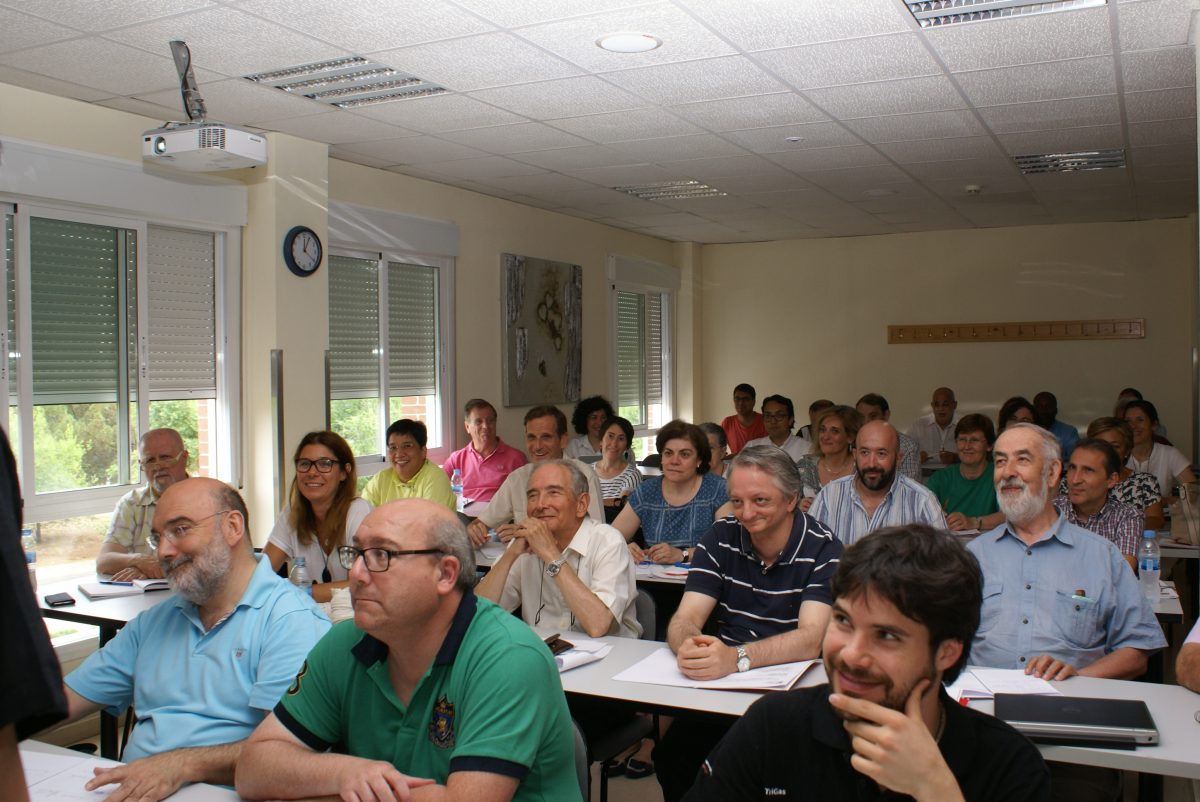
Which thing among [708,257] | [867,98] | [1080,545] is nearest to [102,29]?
[867,98]

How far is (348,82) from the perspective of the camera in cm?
494

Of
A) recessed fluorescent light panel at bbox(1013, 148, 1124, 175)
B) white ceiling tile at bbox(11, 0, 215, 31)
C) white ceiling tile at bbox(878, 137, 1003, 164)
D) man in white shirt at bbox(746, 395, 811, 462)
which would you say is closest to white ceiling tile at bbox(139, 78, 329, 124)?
white ceiling tile at bbox(11, 0, 215, 31)

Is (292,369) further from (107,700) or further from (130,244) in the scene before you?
(107,700)

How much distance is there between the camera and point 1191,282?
9641 mm

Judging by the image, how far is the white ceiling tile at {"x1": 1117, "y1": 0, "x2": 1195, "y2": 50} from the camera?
3.87 m

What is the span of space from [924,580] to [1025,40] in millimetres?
3515

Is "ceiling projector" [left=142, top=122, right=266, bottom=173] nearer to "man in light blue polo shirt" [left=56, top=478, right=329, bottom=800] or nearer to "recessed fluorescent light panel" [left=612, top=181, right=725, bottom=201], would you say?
"man in light blue polo shirt" [left=56, top=478, right=329, bottom=800]

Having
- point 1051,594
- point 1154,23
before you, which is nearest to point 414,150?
point 1154,23

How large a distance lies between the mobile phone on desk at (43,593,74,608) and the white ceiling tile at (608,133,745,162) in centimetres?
397

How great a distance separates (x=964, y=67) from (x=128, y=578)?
4.35m

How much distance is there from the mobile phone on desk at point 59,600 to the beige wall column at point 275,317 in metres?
2.06

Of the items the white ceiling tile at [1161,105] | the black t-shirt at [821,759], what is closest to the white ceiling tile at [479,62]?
the white ceiling tile at [1161,105]

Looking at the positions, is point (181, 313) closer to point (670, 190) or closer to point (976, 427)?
point (670, 190)

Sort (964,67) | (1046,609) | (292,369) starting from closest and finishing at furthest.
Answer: (1046,609) < (964,67) < (292,369)
